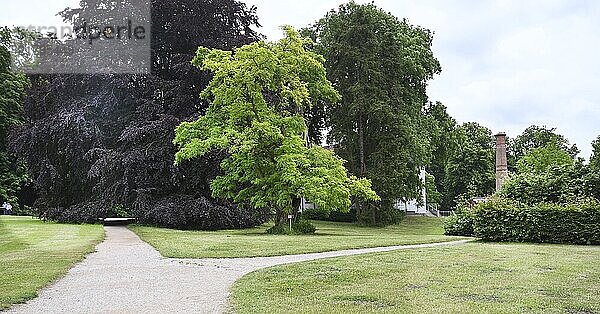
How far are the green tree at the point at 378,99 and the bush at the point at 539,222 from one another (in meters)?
14.2

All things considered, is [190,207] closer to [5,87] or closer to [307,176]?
[307,176]

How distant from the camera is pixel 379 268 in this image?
10695 mm

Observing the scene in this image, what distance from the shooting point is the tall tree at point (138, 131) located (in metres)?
27.7

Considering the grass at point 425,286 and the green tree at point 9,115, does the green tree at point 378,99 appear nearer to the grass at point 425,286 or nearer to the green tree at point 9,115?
the green tree at point 9,115

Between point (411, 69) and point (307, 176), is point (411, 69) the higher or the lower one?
the higher one

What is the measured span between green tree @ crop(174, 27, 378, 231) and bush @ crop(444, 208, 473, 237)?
3.26m

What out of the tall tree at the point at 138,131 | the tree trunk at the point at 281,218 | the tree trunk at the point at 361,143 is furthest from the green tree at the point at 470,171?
the tree trunk at the point at 281,218

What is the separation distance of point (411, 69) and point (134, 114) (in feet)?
54.2

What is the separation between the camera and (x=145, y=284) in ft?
29.3

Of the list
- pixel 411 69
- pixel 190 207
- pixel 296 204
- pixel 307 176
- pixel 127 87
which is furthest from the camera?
pixel 411 69

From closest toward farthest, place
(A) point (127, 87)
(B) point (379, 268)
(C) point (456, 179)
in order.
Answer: (B) point (379, 268) < (A) point (127, 87) < (C) point (456, 179)

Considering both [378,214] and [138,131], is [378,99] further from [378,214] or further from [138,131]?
[138,131]

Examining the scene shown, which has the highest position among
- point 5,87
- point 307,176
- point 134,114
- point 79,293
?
point 5,87

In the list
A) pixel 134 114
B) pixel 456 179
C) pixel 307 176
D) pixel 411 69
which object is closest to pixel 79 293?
pixel 307 176
